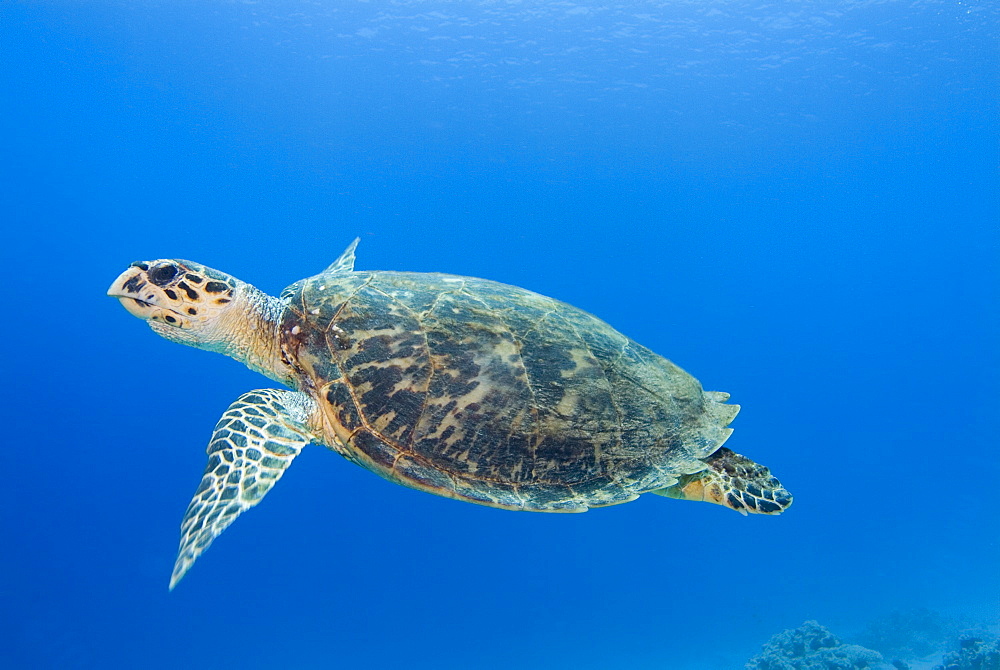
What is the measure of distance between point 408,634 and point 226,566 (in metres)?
9.04

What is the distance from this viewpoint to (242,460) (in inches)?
117

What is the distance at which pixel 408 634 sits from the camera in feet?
71.4

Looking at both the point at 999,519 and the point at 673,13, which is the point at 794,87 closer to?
the point at 673,13

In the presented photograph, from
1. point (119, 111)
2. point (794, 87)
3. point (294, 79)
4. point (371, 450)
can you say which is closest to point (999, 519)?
point (794, 87)

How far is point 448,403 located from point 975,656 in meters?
13.3

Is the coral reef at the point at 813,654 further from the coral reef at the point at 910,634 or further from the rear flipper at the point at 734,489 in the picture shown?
the rear flipper at the point at 734,489

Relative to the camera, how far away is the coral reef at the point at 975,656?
9.38 m

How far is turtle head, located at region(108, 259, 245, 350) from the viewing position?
361 centimetres

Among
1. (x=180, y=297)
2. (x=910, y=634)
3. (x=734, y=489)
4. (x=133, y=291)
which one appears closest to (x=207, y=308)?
(x=180, y=297)

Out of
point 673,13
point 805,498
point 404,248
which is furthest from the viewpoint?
point 404,248

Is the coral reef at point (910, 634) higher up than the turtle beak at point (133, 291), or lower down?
higher up

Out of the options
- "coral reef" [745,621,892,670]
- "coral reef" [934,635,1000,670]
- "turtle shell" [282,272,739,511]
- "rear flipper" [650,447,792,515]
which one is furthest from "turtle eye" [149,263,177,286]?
"coral reef" [934,635,1000,670]

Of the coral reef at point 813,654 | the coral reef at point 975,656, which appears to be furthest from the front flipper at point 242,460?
the coral reef at point 975,656

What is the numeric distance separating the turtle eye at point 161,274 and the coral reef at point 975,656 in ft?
49.0
